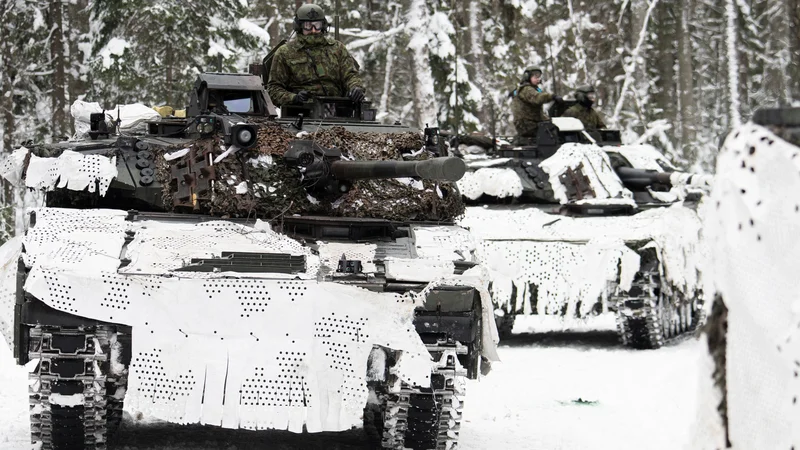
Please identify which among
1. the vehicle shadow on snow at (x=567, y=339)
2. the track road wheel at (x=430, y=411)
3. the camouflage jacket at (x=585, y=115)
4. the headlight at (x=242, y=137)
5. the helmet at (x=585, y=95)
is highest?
the helmet at (x=585, y=95)

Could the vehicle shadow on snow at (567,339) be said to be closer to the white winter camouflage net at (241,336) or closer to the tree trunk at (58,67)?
the white winter camouflage net at (241,336)

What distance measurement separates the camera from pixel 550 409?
34.8 feet

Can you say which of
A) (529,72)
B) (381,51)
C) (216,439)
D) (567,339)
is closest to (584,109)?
(529,72)

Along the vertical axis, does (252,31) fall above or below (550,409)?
above

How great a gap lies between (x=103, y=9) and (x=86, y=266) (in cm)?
1781

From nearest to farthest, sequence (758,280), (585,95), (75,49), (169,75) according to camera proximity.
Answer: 1. (758,280)
2. (585,95)
3. (169,75)
4. (75,49)

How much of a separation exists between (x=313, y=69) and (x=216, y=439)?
146 inches

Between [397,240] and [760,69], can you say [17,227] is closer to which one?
[397,240]

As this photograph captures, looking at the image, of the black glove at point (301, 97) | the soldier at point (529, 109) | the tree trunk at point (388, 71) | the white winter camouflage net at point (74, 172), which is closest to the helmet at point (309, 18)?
the black glove at point (301, 97)

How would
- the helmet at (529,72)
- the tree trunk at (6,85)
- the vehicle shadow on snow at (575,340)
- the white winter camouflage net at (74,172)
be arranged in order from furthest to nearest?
the tree trunk at (6,85)
the helmet at (529,72)
the vehicle shadow on snow at (575,340)
the white winter camouflage net at (74,172)

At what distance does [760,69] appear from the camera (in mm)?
46688

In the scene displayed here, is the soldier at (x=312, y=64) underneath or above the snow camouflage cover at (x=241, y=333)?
above

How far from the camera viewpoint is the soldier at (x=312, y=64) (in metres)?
11.6

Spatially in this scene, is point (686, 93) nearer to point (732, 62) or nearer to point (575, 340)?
point (732, 62)
